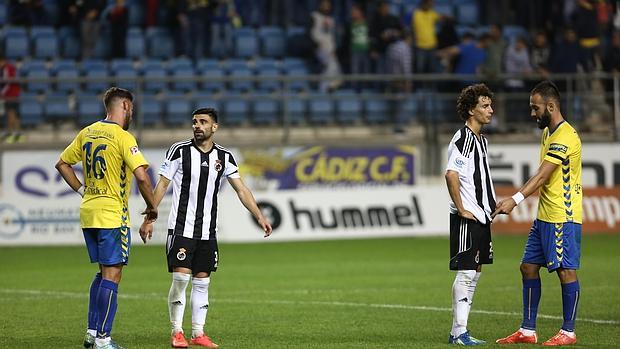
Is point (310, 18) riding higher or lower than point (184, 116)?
higher

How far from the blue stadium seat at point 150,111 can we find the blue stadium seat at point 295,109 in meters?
2.60

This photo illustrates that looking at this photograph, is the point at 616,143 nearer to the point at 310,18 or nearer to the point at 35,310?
the point at 310,18

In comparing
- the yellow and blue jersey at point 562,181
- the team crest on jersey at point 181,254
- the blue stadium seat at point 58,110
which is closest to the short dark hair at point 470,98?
the yellow and blue jersey at point 562,181

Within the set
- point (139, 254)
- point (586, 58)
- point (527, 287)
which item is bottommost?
point (139, 254)

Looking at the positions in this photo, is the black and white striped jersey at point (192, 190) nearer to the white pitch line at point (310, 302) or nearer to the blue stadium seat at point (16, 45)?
the white pitch line at point (310, 302)

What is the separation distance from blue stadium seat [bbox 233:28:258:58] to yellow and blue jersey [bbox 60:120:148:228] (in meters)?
17.5

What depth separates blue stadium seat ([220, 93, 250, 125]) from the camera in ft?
79.2

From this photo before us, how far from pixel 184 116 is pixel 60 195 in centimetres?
300

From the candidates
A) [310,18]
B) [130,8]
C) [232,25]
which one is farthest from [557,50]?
[130,8]

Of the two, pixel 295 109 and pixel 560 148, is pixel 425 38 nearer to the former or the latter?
pixel 295 109

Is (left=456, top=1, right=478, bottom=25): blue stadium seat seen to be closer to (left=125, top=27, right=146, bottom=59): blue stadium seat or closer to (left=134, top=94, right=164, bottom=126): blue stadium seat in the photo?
(left=125, top=27, right=146, bottom=59): blue stadium seat

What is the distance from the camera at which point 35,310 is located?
526 inches

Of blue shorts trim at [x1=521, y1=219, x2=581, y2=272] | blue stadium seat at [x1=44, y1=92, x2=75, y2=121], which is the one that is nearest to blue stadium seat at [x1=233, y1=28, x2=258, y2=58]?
blue stadium seat at [x1=44, y1=92, x2=75, y2=121]

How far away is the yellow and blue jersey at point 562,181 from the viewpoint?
1032cm
